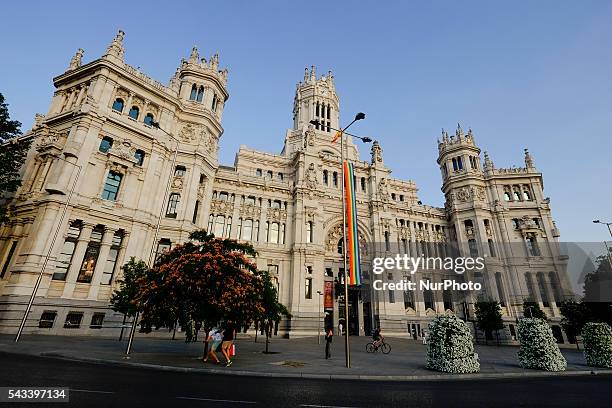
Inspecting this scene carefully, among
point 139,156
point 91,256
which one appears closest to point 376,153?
point 139,156

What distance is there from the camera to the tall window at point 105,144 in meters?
29.6

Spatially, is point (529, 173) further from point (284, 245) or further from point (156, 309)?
point (156, 309)

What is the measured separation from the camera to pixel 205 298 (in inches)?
532

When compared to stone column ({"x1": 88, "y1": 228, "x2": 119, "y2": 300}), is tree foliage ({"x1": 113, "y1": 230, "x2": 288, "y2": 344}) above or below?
below

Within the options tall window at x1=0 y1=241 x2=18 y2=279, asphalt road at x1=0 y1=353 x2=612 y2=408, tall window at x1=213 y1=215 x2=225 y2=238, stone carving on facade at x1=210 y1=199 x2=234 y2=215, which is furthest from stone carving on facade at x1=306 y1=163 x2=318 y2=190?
asphalt road at x1=0 y1=353 x2=612 y2=408

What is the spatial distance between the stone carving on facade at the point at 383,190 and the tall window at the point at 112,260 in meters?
36.8

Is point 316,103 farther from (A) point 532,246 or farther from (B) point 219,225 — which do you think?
(A) point 532,246

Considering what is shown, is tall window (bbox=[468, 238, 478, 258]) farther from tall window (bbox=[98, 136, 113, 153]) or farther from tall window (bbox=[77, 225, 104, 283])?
tall window (bbox=[98, 136, 113, 153])

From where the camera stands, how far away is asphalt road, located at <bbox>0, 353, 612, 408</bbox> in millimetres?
6968

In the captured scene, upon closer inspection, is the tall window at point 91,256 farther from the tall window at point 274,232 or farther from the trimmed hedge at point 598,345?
the trimmed hedge at point 598,345

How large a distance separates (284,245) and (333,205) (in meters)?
10.5

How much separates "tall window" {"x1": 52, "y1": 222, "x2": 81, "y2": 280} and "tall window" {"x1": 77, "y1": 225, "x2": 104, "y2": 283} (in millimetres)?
1028

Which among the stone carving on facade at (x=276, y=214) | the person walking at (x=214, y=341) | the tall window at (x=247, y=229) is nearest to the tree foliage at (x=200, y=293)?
the person walking at (x=214, y=341)

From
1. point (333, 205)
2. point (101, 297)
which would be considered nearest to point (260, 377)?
point (101, 297)
